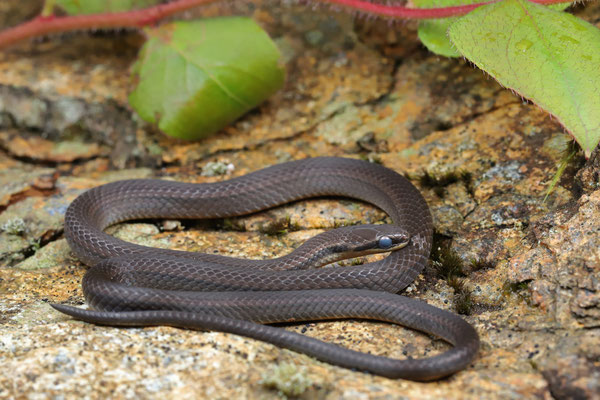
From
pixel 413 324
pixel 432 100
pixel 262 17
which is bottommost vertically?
pixel 413 324

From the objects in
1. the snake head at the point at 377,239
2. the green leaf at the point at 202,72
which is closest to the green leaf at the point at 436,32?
the green leaf at the point at 202,72

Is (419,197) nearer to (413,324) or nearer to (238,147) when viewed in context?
(413,324)

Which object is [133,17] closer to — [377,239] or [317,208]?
[317,208]

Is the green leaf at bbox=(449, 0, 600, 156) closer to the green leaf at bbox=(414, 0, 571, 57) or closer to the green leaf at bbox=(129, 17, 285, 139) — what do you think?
the green leaf at bbox=(414, 0, 571, 57)

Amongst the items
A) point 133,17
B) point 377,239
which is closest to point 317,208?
point 377,239

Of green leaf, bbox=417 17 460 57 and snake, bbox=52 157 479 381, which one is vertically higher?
green leaf, bbox=417 17 460 57

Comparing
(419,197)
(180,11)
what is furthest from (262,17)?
(419,197)

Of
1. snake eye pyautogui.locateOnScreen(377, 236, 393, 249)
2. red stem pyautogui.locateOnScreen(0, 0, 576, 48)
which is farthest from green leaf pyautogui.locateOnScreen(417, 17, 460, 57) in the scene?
snake eye pyautogui.locateOnScreen(377, 236, 393, 249)
